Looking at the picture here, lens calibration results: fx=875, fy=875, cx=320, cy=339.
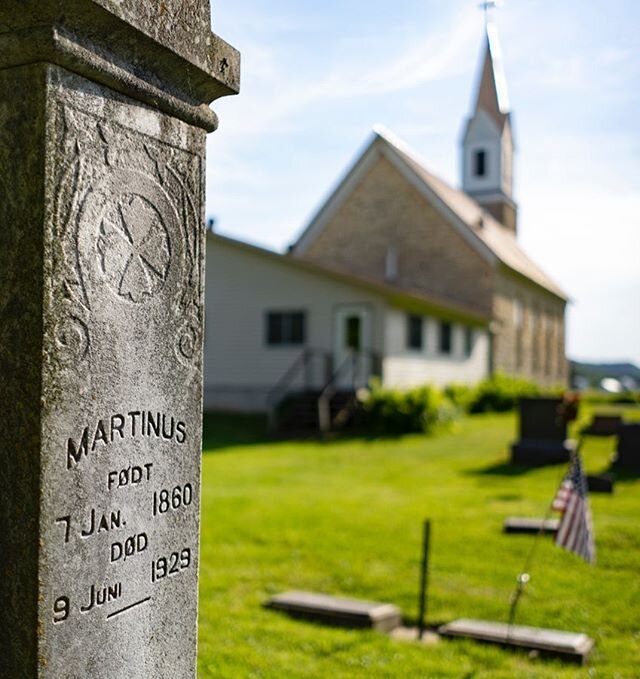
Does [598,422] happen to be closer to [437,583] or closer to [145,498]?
[437,583]

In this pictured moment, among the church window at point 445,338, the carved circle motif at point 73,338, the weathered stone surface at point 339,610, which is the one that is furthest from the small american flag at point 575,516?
the church window at point 445,338

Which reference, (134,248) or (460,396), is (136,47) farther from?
(460,396)

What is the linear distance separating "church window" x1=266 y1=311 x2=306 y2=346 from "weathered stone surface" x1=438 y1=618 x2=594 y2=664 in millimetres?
18115

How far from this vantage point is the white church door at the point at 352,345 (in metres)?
22.7

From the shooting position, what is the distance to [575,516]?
602cm

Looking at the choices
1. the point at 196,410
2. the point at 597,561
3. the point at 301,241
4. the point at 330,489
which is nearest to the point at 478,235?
the point at 301,241

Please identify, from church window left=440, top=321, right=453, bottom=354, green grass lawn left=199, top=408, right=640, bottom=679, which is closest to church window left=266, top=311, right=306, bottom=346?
church window left=440, top=321, right=453, bottom=354

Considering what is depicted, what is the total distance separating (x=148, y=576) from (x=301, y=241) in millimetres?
31375

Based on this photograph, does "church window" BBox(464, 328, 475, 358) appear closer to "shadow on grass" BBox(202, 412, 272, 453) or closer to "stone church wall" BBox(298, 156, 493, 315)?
"stone church wall" BBox(298, 156, 493, 315)

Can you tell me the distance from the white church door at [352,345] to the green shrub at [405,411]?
1.51 meters

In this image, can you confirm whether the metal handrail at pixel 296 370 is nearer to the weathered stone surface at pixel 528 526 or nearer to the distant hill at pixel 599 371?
the weathered stone surface at pixel 528 526

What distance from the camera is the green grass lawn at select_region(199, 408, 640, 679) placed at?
5.23 meters

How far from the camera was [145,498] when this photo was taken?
277 centimetres

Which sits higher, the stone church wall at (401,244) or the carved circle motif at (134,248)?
the stone church wall at (401,244)
